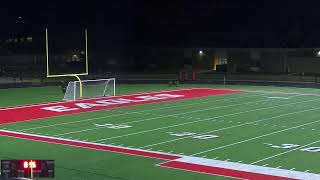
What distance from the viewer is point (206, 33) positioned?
180 ft

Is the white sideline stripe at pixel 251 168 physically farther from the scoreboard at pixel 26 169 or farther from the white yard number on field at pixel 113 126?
the white yard number on field at pixel 113 126

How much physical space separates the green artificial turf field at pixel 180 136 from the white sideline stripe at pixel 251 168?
0.23 metres

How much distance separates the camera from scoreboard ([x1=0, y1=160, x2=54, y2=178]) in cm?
761

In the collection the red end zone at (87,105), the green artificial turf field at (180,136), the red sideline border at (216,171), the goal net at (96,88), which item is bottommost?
the red sideline border at (216,171)

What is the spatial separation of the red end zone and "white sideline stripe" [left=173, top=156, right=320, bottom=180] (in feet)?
28.9

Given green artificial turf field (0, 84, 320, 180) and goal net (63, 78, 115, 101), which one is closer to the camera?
green artificial turf field (0, 84, 320, 180)

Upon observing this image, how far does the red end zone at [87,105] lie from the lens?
20.9 metres

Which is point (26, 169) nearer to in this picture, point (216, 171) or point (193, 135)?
point (216, 171)

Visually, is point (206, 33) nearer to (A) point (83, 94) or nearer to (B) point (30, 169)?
(A) point (83, 94)

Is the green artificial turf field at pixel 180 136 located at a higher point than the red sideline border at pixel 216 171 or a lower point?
higher

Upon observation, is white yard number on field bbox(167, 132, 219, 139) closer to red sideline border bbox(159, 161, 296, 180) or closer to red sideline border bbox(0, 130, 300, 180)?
red sideline border bbox(0, 130, 300, 180)

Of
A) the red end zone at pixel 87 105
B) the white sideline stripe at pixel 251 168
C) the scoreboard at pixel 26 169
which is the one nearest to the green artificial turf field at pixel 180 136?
the white sideline stripe at pixel 251 168

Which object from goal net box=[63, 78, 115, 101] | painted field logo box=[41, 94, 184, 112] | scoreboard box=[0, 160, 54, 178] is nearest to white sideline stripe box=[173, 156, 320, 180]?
scoreboard box=[0, 160, 54, 178]

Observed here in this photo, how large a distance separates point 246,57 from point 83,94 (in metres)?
28.3
